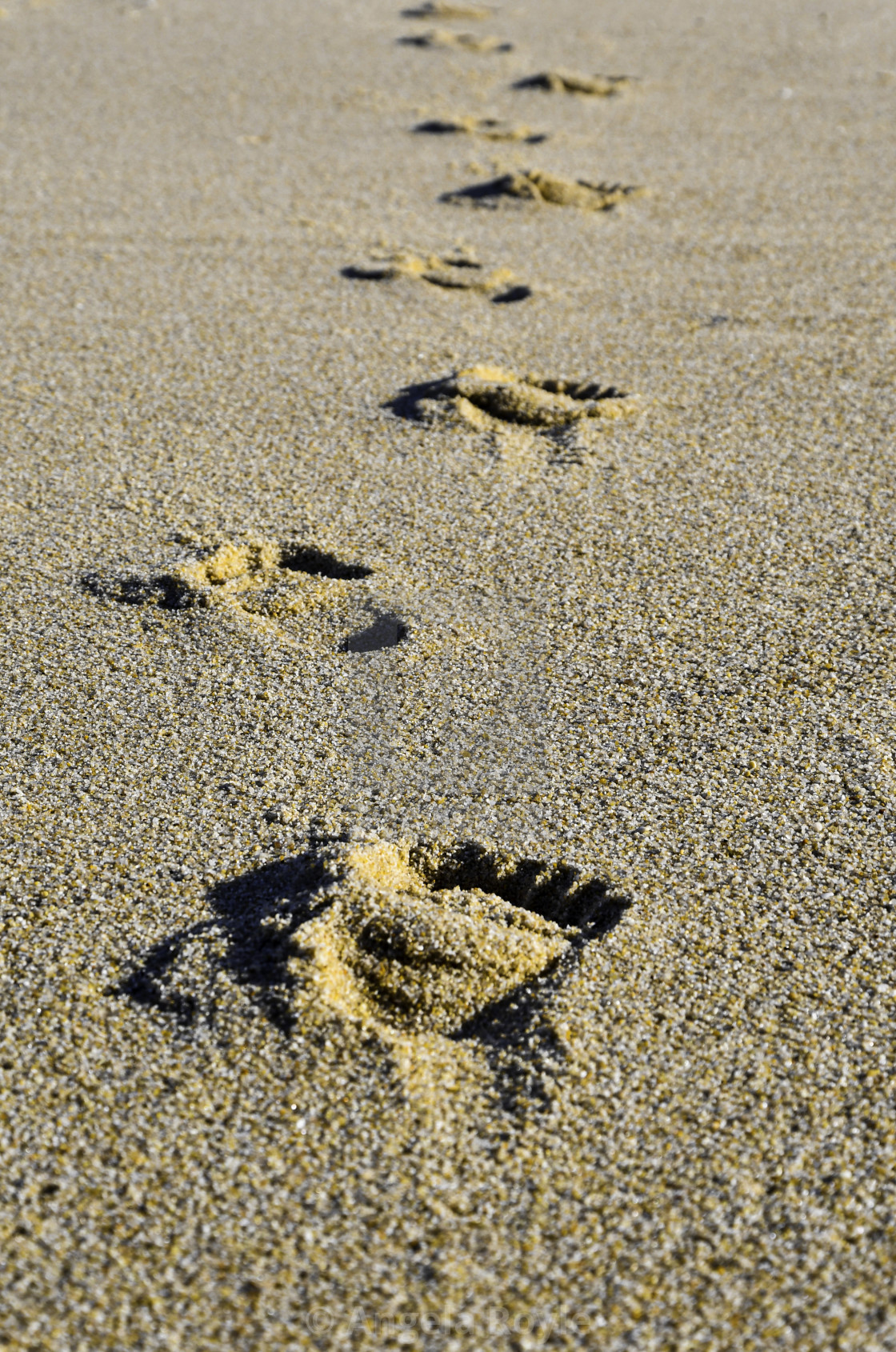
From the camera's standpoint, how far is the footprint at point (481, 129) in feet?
18.5

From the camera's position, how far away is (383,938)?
5.88 ft

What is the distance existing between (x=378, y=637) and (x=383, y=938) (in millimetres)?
867

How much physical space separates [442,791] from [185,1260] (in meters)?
0.92

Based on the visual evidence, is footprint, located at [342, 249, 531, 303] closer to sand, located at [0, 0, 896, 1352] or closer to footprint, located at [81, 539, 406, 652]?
sand, located at [0, 0, 896, 1352]

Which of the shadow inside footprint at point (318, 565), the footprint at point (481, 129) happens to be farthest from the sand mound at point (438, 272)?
the shadow inside footprint at point (318, 565)

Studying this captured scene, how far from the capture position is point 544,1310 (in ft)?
4.49

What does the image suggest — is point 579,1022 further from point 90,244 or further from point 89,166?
point 89,166

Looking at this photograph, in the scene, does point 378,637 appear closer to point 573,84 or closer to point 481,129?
point 481,129

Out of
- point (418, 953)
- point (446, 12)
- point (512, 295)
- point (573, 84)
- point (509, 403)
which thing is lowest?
point (418, 953)

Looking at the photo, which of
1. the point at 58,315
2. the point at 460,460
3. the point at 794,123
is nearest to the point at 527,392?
the point at 460,460

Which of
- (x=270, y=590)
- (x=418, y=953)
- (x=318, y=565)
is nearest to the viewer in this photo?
(x=418, y=953)

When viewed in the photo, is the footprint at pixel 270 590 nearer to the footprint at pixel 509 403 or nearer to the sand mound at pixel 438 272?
the footprint at pixel 509 403

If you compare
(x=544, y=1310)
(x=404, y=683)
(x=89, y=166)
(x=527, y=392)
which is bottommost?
(x=544, y=1310)

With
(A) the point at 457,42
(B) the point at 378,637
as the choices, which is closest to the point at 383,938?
(B) the point at 378,637
